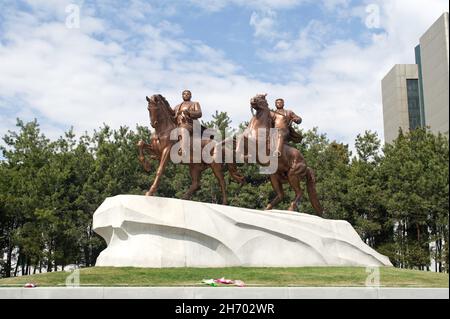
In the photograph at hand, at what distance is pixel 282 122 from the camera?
1642 centimetres

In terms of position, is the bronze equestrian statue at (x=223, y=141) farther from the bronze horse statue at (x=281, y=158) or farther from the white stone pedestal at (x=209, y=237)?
the white stone pedestal at (x=209, y=237)

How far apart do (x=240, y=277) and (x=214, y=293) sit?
298cm

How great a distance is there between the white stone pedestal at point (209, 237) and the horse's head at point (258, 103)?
2.90 m

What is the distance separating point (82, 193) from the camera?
88.8 feet

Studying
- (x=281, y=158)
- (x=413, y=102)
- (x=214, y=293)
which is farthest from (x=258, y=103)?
(x=413, y=102)

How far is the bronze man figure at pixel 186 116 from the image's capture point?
15133 millimetres

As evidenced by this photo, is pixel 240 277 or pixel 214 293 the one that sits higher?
pixel 240 277

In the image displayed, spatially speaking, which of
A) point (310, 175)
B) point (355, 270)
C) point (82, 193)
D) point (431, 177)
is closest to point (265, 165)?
point (310, 175)

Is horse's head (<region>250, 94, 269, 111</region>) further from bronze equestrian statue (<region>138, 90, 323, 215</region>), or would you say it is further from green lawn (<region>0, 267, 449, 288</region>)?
green lawn (<region>0, 267, 449, 288</region>)

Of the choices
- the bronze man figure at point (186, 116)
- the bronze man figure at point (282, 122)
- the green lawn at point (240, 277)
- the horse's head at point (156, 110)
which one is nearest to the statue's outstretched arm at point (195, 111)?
the bronze man figure at point (186, 116)

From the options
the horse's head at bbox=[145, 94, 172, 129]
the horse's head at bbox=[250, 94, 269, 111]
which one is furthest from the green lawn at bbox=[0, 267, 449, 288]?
the horse's head at bbox=[250, 94, 269, 111]

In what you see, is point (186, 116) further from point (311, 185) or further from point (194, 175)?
point (311, 185)
